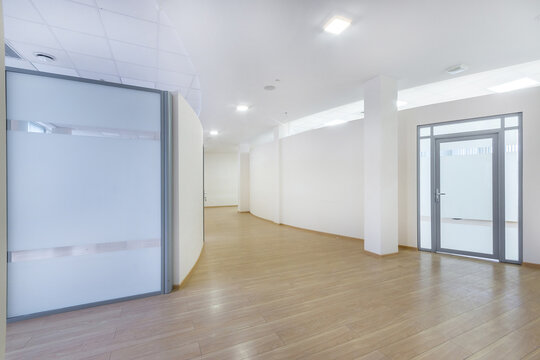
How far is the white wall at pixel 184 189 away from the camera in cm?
310

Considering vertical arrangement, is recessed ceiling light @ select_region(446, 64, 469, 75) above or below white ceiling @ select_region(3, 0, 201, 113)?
below

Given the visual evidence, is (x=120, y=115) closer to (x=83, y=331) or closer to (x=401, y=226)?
(x=83, y=331)

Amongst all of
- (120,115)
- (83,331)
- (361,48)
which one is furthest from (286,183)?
(83,331)

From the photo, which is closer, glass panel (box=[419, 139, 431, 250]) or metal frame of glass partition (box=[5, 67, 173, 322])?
metal frame of glass partition (box=[5, 67, 173, 322])

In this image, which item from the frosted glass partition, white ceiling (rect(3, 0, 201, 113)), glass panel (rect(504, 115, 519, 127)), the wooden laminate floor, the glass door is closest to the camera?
the wooden laminate floor

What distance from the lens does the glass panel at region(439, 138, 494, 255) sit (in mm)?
4234

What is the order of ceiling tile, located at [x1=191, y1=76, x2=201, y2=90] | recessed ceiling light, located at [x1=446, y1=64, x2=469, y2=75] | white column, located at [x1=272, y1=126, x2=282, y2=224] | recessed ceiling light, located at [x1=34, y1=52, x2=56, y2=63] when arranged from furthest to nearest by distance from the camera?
white column, located at [x1=272, y1=126, x2=282, y2=224]
ceiling tile, located at [x1=191, y1=76, x2=201, y2=90]
recessed ceiling light, located at [x1=446, y1=64, x2=469, y2=75]
recessed ceiling light, located at [x1=34, y1=52, x2=56, y2=63]

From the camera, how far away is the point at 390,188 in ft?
14.7

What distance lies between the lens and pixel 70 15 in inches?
109

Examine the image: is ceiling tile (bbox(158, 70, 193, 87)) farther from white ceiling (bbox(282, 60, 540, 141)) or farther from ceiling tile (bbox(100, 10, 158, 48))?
white ceiling (bbox(282, 60, 540, 141))

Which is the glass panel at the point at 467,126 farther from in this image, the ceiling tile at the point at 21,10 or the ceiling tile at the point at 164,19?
the ceiling tile at the point at 21,10

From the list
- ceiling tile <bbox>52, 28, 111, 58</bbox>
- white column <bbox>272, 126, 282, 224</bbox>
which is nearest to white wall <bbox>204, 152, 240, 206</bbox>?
white column <bbox>272, 126, 282, 224</bbox>

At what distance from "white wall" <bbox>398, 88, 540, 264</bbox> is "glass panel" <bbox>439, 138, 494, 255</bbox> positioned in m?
0.46

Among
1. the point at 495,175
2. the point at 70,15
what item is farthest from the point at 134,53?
the point at 495,175
